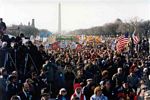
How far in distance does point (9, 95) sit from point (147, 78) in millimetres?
6419

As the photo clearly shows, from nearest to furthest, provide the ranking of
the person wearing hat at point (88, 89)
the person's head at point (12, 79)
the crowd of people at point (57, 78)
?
1. the person's head at point (12, 79)
2. the crowd of people at point (57, 78)
3. the person wearing hat at point (88, 89)

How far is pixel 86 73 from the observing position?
17609 millimetres

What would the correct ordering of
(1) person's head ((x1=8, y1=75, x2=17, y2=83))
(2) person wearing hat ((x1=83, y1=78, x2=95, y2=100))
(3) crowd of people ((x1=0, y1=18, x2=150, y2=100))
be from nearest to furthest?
(1) person's head ((x1=8, y1=75, x2=17, y2=83))
(3) crowd of people ((x1=0, y1=18, x2=150, y2=100))
(2) person wearing hat ((x1=83, y1=78, x2=95, y2=100))

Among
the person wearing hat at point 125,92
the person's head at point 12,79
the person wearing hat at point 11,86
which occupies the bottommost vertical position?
the person wearing hat at point 125,92

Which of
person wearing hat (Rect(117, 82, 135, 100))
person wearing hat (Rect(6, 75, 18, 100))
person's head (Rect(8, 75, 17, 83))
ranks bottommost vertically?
person wearing hat (Rect(117, 82, 135, 100))

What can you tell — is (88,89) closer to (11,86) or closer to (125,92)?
(125,92)

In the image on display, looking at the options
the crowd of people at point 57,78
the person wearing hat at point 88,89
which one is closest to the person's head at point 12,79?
the crowd of people at point 57,78

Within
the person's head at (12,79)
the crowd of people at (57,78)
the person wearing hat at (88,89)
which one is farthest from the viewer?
the person wearing hat at (88,89)

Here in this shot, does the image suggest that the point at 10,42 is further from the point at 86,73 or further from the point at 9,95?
the point at 9,95

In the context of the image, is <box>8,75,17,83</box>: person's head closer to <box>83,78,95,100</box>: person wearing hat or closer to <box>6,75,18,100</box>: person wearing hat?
<box>6,75,18,100</box>: person wearing hat

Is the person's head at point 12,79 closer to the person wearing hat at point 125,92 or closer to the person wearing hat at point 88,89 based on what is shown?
the person wearing hat at point 88,89

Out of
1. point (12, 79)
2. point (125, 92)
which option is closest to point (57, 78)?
point (125, 92)

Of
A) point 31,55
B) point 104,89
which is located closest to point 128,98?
point 104,89

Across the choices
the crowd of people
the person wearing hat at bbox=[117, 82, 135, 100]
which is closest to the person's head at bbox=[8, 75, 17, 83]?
the crowd of people
